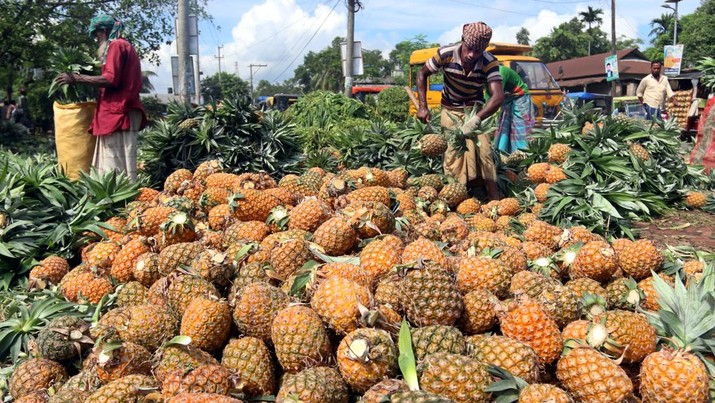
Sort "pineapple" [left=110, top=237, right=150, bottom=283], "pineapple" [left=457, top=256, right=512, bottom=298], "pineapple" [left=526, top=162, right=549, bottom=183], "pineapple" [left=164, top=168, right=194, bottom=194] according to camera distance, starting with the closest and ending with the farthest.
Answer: "pineapple" [left=457, top=256, right=512, bottom=298] → "pineapple" [left=110, top=237, right=150, bottom=283] → "pineapple" [left=164, top=168, right=194, bottom=194] → "pineapple" [left=526, top=162, right=549, bottom=183]

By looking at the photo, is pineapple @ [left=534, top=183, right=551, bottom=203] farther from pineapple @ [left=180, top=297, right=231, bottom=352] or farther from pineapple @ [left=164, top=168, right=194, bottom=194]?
pineapple @ [left=180, top=297, right=231, bottom=352]

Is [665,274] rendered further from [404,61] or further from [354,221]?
[404,61]

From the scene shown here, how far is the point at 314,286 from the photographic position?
269cm

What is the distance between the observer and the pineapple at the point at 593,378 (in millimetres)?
2158

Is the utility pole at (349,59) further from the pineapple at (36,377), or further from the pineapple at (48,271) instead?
the pineapple at (36,377)

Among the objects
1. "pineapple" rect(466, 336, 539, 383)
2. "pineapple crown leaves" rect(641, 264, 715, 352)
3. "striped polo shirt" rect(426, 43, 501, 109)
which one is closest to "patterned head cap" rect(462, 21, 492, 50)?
"striped polo shirt" rect(426, 43, 501, 109)

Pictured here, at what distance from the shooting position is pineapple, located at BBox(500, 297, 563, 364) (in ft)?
7.96

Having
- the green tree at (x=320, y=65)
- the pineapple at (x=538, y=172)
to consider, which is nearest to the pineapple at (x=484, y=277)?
the pineapple at (x=538, y=172)

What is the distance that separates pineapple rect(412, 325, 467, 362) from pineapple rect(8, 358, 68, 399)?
1.82m

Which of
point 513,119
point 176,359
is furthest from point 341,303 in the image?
point 513,119

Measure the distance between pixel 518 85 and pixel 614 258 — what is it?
Answer: 589 centimetres

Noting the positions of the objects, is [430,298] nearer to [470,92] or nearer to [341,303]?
[341,303]

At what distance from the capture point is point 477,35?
627cm

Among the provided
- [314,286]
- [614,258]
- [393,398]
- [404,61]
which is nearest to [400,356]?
[393,398]
